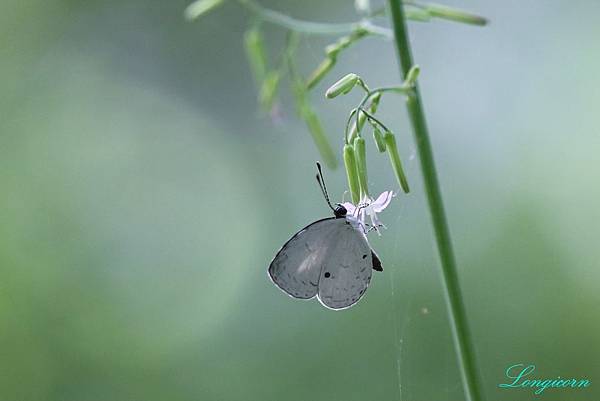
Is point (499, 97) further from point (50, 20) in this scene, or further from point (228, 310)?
point (50, 20)

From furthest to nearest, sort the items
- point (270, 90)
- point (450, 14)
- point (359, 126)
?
point (270, 90) < point (450, 14) < point (359, 126)

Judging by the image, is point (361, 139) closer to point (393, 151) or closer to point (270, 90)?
point (393, 151)

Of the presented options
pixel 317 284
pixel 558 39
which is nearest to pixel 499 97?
pixel 558 39

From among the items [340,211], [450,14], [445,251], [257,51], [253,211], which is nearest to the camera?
[445,251]

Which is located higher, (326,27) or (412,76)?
(326,27)

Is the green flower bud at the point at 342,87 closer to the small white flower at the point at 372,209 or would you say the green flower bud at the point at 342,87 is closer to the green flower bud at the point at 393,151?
the green flower bud at the point at 393,151

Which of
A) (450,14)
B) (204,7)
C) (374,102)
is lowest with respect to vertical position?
(374,102)

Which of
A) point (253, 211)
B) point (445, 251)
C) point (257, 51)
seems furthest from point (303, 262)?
point (253, 211)

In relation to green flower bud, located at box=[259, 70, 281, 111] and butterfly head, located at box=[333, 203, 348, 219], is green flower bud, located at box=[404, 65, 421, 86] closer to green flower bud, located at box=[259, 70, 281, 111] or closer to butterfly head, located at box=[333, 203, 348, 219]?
butterfly head, located at box=[333, 203, 348, 219]
